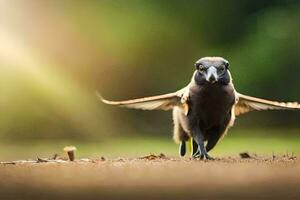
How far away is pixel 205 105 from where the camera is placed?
170 cm

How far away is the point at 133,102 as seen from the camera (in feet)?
5.97

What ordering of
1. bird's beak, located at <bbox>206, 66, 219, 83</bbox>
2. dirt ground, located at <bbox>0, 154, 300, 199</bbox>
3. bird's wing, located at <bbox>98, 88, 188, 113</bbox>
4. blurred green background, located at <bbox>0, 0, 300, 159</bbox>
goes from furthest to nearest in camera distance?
blurred green background, located at <bbox>0, 0, 300, 159</bbox> → bird's wing, located at <bbox>98, 88, 188, 113</bbox> → bird's beak, located at <bbox>206, 66, 219, 83</bbox> → dirt ground, located at <bbox>0, 154, 300, 199</bbox>

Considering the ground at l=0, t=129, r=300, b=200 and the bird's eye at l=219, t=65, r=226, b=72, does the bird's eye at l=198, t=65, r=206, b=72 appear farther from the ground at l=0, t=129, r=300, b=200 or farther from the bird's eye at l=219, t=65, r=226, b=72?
the ground at l=0, t=129, r=300, b=200

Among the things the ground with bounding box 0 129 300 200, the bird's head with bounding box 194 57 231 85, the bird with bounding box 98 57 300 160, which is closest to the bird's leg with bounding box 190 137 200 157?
the bird with bounding box 98 57 300 160

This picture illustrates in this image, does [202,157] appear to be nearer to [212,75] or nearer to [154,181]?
[212,75]

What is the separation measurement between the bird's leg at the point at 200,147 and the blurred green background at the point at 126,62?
0.43 meters

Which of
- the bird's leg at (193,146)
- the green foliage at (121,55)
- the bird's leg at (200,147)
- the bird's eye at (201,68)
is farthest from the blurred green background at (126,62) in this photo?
the bird's eye at (201,68)

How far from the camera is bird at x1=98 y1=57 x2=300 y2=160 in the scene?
1.67 meters

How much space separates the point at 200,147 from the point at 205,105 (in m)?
0.09

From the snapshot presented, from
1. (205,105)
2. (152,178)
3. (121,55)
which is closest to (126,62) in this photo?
(121,55)

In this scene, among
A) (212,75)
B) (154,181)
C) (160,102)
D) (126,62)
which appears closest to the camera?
(154,181)

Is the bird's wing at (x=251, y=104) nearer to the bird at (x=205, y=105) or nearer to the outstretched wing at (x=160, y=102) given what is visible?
the bird at (x=205, y=105)

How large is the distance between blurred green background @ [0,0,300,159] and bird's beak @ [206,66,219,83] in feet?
1.82

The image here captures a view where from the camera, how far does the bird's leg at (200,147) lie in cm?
169
